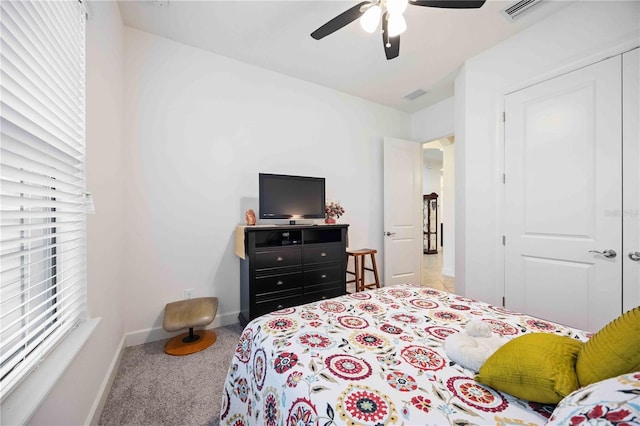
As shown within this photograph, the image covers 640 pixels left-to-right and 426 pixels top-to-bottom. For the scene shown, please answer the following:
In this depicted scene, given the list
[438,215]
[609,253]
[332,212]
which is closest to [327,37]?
[332,212]

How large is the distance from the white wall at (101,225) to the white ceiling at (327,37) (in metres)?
0.51

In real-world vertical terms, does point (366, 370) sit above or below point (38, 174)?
below

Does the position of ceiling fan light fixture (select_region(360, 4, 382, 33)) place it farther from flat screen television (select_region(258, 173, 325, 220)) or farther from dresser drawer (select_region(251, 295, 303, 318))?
dresser drawer (select_region(251, 295, 303, 318))

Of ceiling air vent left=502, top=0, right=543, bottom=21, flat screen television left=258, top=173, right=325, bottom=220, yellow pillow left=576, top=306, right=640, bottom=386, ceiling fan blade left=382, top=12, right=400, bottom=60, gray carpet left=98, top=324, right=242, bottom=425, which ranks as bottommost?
gray carpet left=98, top=324, right=242, bottom=425

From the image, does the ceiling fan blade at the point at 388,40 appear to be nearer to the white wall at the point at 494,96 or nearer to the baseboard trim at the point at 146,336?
the white wall at the point at 494,96

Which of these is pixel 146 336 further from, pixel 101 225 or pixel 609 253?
pixel 609 253

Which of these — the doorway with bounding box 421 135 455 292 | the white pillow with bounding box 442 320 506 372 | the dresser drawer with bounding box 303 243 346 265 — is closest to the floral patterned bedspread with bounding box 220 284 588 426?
the white pillow with bounding box 442 320 506 372

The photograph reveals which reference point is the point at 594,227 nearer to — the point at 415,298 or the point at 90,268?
the point at 415,298

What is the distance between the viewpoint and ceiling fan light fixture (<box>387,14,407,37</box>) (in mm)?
1624

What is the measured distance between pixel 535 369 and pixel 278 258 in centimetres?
204

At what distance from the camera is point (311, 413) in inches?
29.8

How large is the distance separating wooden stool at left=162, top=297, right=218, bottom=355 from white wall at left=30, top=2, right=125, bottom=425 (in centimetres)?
37

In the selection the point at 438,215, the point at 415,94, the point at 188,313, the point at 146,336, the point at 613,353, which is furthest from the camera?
the point at 438,215

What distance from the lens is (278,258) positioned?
8.18 feet
